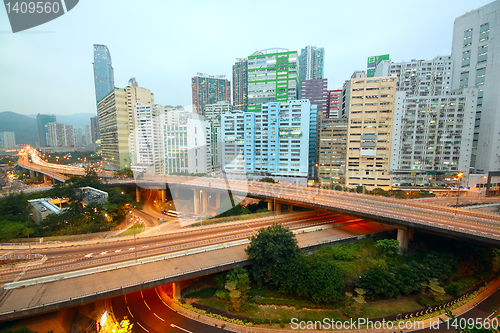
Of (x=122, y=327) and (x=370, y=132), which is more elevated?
(x=370, y=132)

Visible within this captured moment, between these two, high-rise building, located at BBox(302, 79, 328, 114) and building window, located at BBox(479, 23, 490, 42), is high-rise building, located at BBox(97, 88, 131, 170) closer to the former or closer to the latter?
high-rise building, located at BBox(302, 79, 328, 114)

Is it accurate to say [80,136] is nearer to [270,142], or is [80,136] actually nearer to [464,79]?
[270,142]

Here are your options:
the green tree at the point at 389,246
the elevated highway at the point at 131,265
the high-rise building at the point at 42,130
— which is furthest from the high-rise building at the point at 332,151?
the high-rise building at the point at 42,130

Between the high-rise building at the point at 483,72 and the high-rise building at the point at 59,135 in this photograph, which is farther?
the high-rise building at the point at 59,135

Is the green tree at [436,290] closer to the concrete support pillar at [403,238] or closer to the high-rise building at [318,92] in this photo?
the concrete support pillar at [403,238]

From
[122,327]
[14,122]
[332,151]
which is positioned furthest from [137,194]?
[332,151]

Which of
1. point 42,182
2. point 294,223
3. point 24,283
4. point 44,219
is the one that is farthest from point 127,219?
point 42,182

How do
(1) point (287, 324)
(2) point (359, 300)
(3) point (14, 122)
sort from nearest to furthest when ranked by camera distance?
(1) point (287, 324)
(2) point (359, 300)
(3) point (14, 122)

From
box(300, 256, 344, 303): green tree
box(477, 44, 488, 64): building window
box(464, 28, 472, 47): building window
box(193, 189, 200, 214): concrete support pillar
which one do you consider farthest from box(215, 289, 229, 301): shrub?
box(464, 28, 472, 47): building window

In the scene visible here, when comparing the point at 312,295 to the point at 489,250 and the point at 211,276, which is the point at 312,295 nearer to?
the point at 211,276
